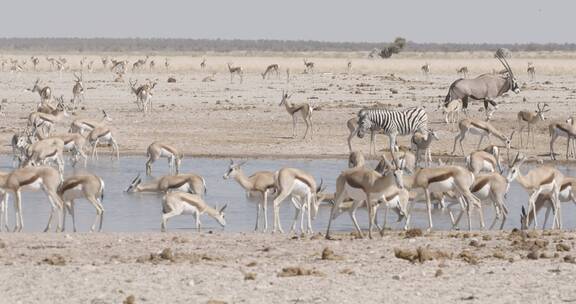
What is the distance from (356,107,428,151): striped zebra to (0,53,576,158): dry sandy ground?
23.5 inches

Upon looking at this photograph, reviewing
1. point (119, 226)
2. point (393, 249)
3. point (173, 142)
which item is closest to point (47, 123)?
point (173, 142)

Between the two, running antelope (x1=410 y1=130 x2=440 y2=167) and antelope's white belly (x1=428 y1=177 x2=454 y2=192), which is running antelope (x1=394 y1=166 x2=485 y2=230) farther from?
running antelope (x1=410 y1=130 x2=440 y2=167)

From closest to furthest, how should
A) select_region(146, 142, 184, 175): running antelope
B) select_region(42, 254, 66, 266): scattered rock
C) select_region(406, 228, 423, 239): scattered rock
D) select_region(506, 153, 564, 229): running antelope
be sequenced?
select_region(42, 254, 66, 266): scattered rock → select_region(406, 228, 423, 239): scattered rock → select_region(506, 153, 564, 229): running antelope → select_region(146, 142, 184, 175): running antelope

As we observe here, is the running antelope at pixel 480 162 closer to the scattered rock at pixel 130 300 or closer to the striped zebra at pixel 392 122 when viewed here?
the striped zebra at pixel 392 122

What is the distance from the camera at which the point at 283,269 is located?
9633 mm

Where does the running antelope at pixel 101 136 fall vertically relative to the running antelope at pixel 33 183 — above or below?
below

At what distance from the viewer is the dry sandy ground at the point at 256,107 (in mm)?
23859

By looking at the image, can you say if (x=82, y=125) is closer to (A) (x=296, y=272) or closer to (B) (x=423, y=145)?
(B) (x=423, y=145)

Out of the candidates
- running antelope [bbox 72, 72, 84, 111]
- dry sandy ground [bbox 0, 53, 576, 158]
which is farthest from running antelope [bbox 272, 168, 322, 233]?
running antelope [bbox 72, 72, 84, 111]

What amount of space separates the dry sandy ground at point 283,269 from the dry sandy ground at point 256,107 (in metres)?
10.9

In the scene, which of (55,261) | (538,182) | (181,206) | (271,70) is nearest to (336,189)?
(181,206)

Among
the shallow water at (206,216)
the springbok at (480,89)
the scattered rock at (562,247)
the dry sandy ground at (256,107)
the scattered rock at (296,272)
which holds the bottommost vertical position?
the shallow water at (206,216)

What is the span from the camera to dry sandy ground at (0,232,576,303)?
8.72m

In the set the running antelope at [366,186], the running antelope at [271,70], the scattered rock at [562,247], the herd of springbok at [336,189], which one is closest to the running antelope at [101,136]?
the herd of springbok at [336,189]
